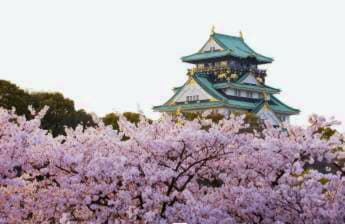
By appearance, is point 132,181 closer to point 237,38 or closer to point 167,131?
point 167,131

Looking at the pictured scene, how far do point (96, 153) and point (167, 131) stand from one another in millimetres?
1630

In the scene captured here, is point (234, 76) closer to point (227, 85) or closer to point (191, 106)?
point (227, 85)

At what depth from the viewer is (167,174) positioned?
14.5 metres

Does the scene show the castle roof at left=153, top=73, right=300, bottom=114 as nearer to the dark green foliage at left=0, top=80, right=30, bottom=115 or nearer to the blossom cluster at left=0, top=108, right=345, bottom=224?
the dark green foliage at left=0, top=80, right=30, bottom=115

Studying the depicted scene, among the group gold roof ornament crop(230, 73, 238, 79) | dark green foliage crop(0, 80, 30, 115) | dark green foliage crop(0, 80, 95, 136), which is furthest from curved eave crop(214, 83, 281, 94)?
dark green foliage crop(0, 80, 30, 115)

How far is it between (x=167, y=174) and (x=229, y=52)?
71.6 meters

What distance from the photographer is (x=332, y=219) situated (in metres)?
14.4

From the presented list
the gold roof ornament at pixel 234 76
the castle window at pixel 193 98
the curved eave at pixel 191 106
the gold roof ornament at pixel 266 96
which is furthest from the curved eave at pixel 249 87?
the curved eave at pixel 191 106

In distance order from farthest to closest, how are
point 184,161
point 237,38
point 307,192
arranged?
point 237,38 < point 184,161 < point 307,192

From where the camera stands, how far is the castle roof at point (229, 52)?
3411 inches

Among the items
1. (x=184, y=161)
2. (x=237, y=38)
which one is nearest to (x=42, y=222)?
(x=184, y=161)

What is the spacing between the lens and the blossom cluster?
14500 mm

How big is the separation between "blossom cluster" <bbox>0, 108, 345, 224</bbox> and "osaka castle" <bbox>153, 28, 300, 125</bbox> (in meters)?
61.2

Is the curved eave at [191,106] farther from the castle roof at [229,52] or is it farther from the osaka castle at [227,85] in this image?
the castle roof at [229,52]
